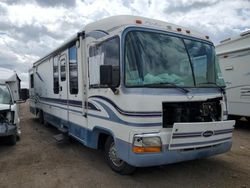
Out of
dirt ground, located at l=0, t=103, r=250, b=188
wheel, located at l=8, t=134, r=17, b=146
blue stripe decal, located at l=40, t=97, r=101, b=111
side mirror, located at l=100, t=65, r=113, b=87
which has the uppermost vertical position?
side mirror, located at l=100, t=65, r=113, b=87

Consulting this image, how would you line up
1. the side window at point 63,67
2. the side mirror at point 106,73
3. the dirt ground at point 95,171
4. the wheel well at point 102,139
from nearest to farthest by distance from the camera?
the side mirror at point 106,73
the dirt ground at point 95,171
the wheel well at point 102,139
the side window at point 63,67

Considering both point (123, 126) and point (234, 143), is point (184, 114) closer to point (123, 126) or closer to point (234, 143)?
point (123, 126)

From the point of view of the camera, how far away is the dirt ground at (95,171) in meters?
4.68

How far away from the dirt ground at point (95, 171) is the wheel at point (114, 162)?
0.11m

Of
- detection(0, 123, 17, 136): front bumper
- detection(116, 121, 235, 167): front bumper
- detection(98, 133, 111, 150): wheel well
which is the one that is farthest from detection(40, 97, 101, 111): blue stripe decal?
detection(0, 123, 17, 136): front bumper

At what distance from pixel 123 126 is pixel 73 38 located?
293 cm

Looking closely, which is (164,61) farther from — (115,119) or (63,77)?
(63,77)

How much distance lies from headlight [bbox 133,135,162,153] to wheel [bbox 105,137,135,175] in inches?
31.2

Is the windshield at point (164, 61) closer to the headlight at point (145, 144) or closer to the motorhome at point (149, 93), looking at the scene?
the motorhome at point (149, 93)

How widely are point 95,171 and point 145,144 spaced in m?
1.65

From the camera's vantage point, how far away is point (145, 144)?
13.5ft

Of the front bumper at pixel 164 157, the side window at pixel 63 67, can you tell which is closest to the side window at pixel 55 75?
the side window at pixel 63 67

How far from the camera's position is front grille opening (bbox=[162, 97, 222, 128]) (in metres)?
4.43

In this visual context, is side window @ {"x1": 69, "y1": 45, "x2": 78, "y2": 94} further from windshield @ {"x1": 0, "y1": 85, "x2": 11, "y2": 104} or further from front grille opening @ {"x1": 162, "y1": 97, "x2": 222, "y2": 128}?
front grille opening @ {"x1": 162, "y1": 97, "x2": 222, "y2": 128}
